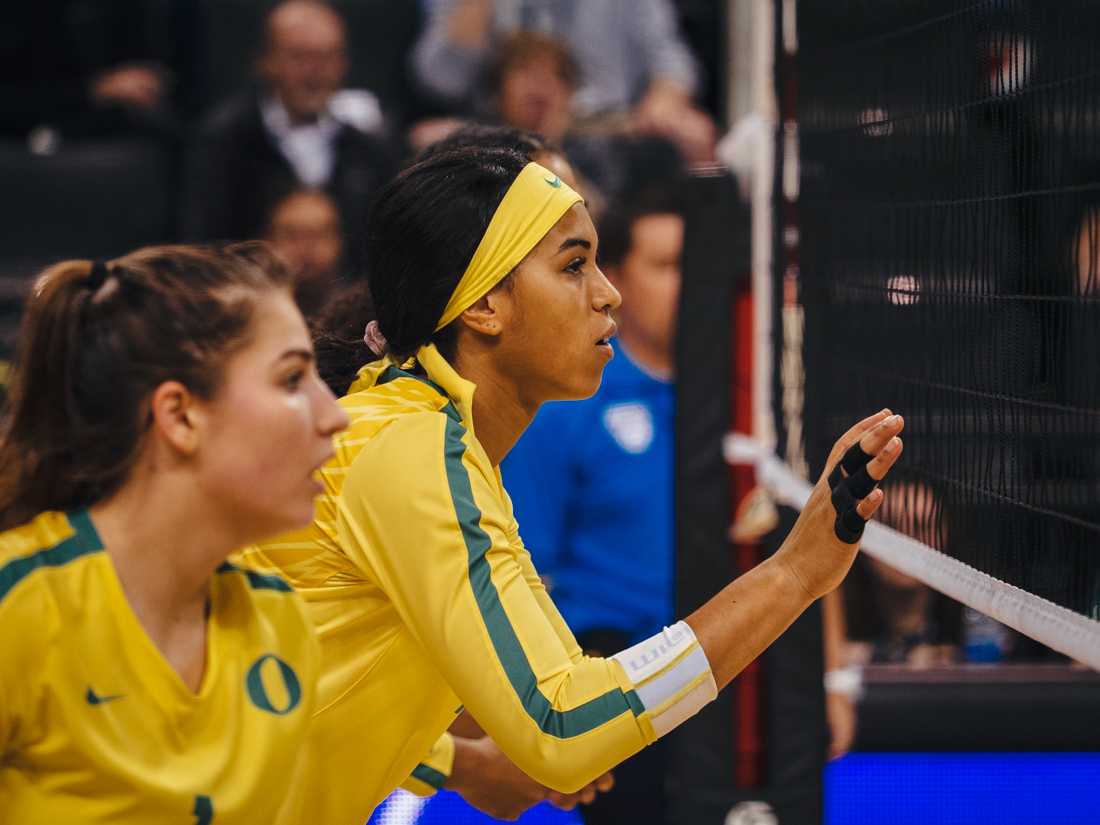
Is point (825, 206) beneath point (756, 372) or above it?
above

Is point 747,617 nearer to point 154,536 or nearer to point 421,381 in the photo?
point 421,381

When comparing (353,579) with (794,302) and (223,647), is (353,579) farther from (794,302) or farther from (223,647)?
(794,302)

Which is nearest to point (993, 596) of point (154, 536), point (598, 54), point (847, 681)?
point (154, 536)

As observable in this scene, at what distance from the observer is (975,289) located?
217 centimetres

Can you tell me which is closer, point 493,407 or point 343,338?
point 493,407

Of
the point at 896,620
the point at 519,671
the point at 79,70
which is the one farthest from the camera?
the point at 79,70

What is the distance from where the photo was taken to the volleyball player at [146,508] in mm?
1540

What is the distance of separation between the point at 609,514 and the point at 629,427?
0.69 feet

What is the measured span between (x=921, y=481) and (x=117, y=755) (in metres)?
1.34

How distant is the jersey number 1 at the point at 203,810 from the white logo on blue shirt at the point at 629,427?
2.22 metres

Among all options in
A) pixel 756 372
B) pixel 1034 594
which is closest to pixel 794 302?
pixel 756 372

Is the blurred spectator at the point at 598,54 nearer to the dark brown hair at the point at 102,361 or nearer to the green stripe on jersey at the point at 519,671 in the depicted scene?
the green stripe on jersey at the point at 519,671

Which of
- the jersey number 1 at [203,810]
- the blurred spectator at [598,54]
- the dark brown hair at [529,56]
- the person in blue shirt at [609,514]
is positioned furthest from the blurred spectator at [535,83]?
the jersey number 1 at [203,810]

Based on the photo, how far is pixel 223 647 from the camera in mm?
1685
